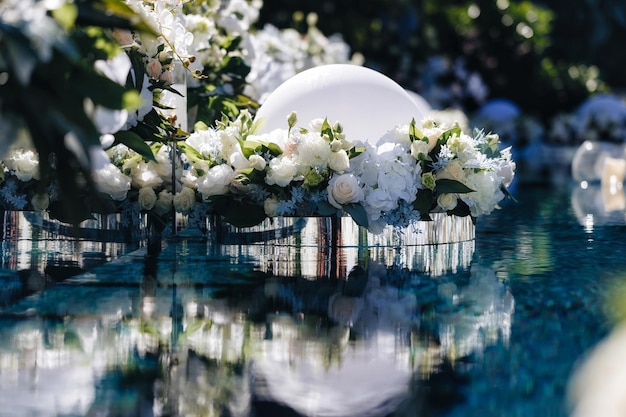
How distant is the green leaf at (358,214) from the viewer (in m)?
5.75

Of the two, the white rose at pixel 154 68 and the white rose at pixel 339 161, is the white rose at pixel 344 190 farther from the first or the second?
the white rose at pixel 154 68

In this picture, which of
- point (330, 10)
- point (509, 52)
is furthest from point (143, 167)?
point (509, 52)

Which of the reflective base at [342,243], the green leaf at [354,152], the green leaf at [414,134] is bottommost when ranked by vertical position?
the reflective base at [342,243]

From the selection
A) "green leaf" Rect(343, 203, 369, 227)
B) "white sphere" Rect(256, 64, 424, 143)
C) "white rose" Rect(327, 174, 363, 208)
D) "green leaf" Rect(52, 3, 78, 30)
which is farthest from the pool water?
"green leaf" Rect(52, 3, 78, 30)

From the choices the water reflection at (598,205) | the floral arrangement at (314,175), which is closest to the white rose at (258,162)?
the floral arrangement at (314,175)

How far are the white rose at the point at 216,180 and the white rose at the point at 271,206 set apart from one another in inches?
8.7

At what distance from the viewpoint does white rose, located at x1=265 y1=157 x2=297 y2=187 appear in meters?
5.73

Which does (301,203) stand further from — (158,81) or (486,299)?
(486,299)

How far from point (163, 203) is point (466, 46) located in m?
17.4

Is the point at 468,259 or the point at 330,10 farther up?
the point at 330,10

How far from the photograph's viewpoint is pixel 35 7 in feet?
10.6

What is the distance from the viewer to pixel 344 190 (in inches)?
224

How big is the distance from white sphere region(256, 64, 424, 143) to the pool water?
834mm

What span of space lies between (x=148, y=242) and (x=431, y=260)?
1.61 metres
